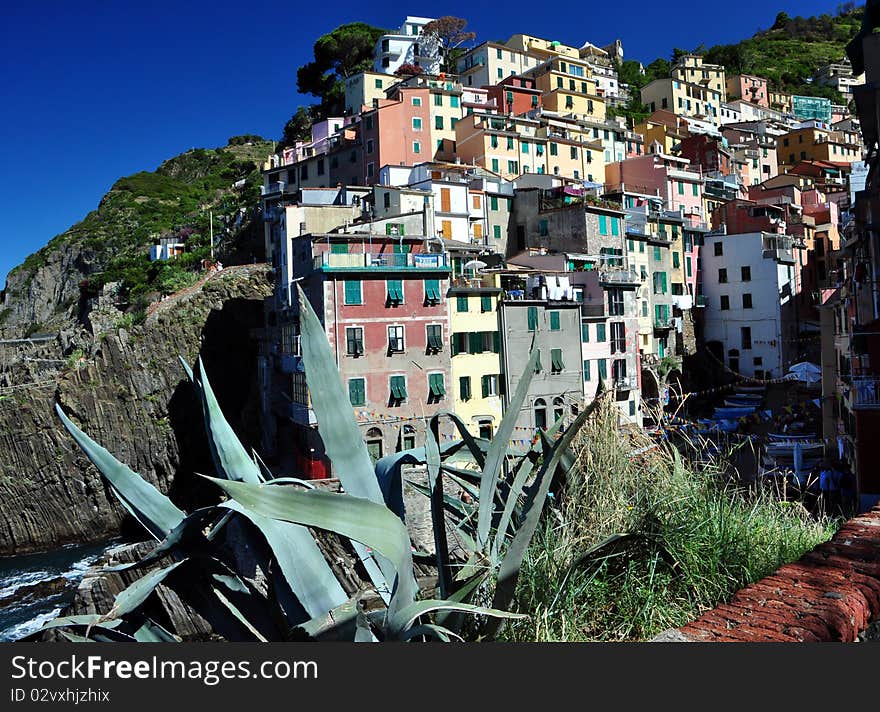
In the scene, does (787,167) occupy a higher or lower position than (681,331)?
higher

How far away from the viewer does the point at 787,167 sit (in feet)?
206

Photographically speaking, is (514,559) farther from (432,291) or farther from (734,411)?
(734,411)

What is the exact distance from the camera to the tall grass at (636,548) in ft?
13.3

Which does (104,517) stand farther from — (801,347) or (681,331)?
(801,347)

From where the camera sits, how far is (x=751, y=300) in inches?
1491

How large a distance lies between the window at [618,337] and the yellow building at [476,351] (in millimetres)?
6130

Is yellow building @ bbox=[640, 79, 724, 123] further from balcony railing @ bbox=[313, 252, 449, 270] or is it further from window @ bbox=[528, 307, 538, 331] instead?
balcony railing @ bbox=[313, 252, 449, 270]

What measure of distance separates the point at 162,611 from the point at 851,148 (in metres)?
70.6

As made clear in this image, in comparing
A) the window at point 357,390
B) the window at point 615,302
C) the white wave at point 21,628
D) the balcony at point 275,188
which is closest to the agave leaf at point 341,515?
the window at point 357,390

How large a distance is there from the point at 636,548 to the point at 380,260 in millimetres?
20323

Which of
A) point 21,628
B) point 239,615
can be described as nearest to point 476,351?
point 21,628

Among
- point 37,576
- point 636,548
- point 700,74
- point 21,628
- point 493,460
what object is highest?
point 700,74

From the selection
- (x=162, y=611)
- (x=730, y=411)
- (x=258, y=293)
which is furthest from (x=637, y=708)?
(x=258, y=293)

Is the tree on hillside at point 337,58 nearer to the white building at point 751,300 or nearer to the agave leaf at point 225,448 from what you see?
the white building at point 751,300
